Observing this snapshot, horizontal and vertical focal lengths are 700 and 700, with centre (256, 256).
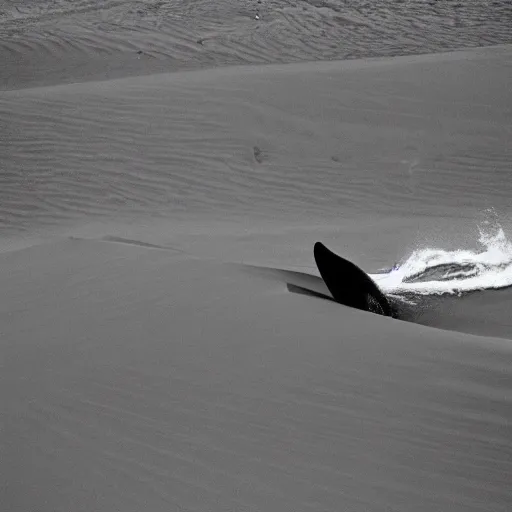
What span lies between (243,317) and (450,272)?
157cm

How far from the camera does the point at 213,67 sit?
854 centimetres

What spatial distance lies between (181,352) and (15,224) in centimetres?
350

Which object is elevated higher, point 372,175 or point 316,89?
point 316,89

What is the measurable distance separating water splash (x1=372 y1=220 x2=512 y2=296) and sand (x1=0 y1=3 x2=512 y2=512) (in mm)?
120

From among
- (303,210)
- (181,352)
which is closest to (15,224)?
(303,210)

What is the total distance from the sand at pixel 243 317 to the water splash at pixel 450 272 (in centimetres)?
12

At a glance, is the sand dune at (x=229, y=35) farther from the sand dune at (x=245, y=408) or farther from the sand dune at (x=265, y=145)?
the sand dune at (x=245, y=408)

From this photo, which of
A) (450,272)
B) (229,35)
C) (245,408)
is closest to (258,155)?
(450,272)

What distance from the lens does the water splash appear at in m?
3.59

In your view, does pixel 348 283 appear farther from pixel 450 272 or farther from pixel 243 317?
pixel 450 272

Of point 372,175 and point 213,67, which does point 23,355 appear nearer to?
point 372,175

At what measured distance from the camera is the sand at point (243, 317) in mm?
2035

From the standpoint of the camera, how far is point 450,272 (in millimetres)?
3895

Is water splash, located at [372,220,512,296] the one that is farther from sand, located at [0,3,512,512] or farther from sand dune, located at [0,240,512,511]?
sand dune, located at [0,240,512,511]
